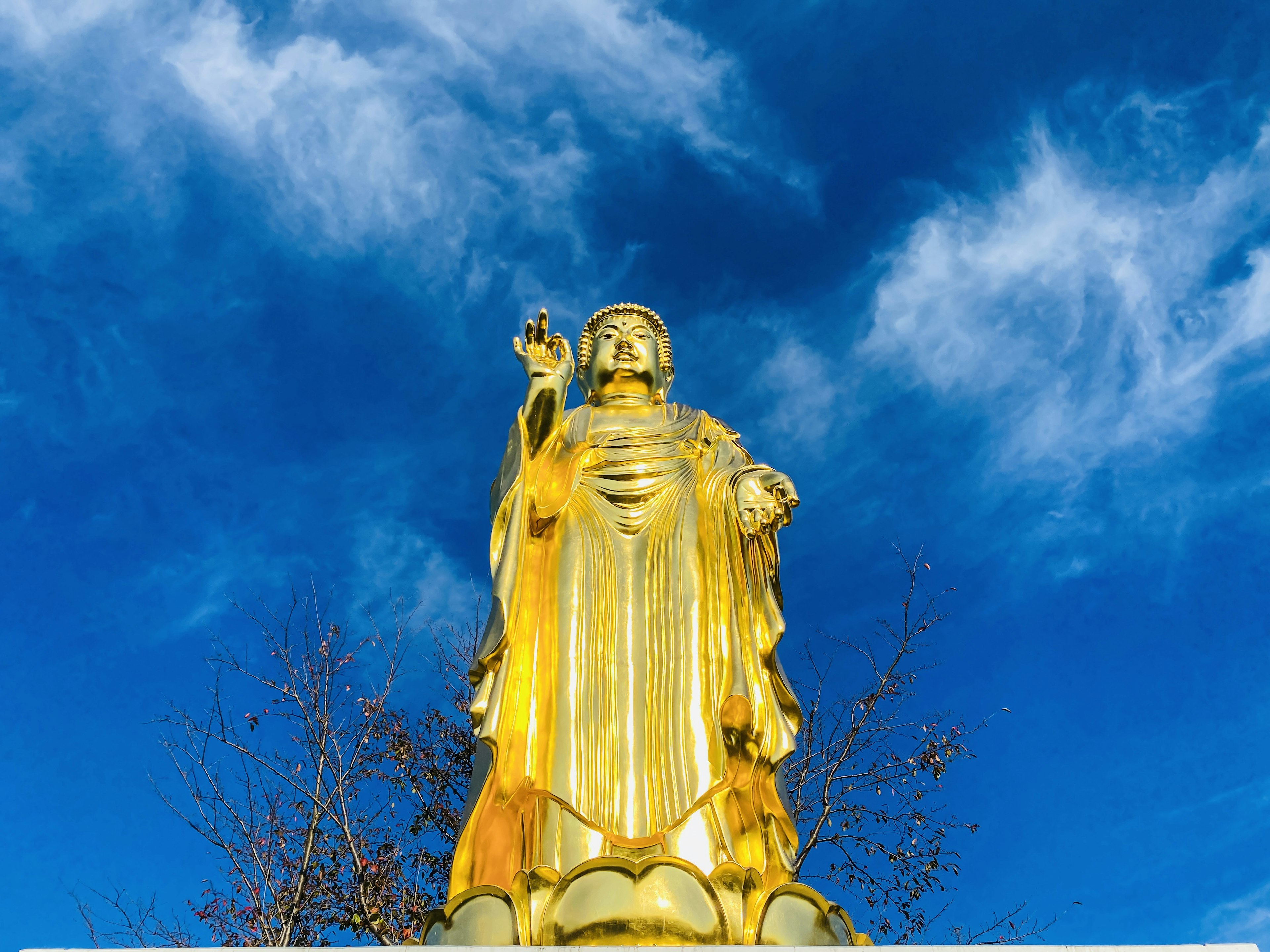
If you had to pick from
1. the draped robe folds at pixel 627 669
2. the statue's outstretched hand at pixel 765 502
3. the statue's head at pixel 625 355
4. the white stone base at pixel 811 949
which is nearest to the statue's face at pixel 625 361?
the statue's head at pixel 625 355

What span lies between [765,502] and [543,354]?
4.32 feet

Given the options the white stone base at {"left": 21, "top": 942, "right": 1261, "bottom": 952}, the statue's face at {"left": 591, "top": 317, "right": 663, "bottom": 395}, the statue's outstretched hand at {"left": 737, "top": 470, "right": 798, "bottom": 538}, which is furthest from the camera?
the statue's face at {"left": 591, "top": 317, "right": 663, "bottom": 395}

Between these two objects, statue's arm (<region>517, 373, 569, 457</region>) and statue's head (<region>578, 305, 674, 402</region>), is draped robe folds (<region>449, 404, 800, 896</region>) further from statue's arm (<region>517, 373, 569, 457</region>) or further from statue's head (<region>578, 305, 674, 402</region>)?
statue's head (<region>578, 305, 674, 402</region>)

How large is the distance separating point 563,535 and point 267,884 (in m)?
4.40

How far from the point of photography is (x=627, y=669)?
493cm

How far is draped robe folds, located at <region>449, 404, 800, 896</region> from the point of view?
4.33 meters

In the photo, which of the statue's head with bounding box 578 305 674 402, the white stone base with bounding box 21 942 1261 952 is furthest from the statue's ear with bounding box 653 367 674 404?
the white stone base with bounding box 21 942 1261 952

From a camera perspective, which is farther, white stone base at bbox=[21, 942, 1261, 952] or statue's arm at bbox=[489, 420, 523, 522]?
statue's arm at bbox=[489, 420, 523, 522]

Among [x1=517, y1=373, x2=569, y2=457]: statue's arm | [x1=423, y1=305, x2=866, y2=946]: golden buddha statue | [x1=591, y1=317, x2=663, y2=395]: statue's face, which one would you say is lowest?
[x1=423, y1=305, x2=866, y2=946]: golden buddha statue

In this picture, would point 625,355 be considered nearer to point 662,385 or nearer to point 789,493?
point 662,385

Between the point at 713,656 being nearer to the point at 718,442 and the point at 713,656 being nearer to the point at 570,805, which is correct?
the point at 570,805

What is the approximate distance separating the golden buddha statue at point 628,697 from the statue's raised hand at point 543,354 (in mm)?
10

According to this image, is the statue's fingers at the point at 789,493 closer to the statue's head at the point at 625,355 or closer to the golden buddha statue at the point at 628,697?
the golden buddha statue at the point at 628,697

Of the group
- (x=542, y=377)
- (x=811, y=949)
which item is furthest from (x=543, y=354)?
(x=811, y=949)
